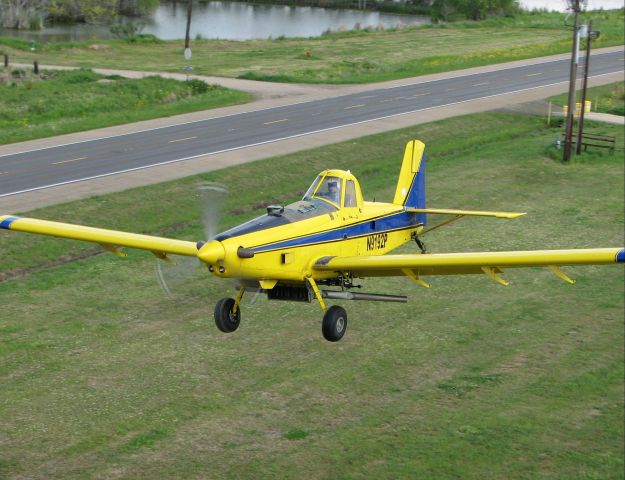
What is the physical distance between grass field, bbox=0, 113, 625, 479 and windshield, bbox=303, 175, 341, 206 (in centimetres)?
672

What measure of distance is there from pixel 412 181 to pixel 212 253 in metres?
11.1

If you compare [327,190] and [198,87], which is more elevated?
[327,190]

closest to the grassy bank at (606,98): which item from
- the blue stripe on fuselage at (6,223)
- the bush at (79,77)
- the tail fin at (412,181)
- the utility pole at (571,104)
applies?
the utility pole at (571,104)

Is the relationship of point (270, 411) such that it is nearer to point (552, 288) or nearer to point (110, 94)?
point (552, 288)

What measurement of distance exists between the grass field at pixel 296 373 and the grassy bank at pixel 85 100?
53.8 feet

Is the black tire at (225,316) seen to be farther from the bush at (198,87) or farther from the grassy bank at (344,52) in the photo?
the grassy bank at (344,52)

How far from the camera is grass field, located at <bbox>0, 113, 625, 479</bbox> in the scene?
25234 millimetres

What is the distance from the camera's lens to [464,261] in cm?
2128

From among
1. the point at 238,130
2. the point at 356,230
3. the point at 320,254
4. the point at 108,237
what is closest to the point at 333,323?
the point at 320,254

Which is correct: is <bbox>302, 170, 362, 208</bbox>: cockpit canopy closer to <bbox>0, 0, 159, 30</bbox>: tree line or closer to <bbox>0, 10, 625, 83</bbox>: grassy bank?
<bbox>0, 10, 625, 83</bbox>: grassy bank

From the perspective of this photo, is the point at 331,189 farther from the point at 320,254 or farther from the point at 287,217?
the point at 287,217

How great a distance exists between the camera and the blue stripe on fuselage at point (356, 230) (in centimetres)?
2111

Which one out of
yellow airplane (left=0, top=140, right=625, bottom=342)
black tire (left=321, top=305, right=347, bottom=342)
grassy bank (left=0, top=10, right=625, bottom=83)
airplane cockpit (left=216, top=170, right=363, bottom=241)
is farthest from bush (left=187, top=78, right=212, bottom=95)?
black tire (left=321, top=305, right=347, bottom=342)

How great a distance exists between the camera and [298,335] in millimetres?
31641
